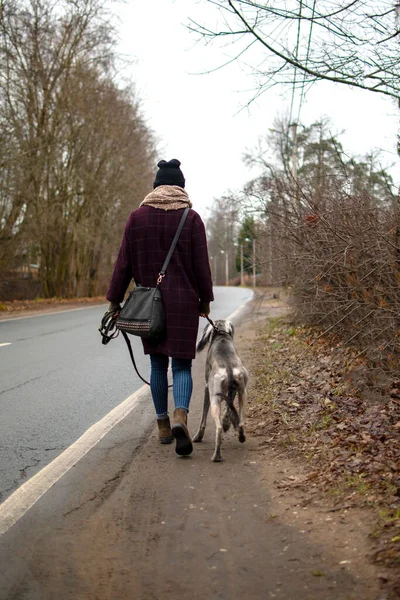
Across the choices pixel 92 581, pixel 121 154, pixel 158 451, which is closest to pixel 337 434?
pixel 158 451

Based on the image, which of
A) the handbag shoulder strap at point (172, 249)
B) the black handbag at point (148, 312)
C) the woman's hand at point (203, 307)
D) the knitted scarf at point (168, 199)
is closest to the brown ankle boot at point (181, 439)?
the black handbag at point (148, 312)

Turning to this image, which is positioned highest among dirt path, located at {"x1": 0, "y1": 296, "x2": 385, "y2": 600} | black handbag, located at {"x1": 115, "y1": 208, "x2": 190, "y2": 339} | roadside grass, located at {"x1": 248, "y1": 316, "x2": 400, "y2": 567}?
black handbag, located at {"x1": 115, "y1": 208, "x2": 190, "y2": 339}

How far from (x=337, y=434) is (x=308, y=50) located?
11.1 ft

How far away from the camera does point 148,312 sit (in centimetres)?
553

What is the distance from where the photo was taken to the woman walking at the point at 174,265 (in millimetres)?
5578

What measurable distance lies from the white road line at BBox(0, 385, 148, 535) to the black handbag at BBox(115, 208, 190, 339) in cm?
108

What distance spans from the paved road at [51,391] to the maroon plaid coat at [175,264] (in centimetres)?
137

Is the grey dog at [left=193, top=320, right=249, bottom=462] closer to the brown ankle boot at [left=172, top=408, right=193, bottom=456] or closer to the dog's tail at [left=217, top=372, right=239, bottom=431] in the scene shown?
the dog's tail at [left=217, top=372, right=239, bottom=431]

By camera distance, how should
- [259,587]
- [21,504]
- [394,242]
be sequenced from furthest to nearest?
[394,242] → [21,504] → [259,587]

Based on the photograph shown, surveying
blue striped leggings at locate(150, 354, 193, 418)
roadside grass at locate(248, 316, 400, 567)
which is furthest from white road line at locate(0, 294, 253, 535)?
roadside grass at locate(248, 316, 400, 567)

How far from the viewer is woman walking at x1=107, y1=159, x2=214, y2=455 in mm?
5578

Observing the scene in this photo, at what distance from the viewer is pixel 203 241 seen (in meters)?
5.60

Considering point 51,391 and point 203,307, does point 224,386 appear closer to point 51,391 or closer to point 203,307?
point 203,307

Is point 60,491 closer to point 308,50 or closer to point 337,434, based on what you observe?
point 337,434
